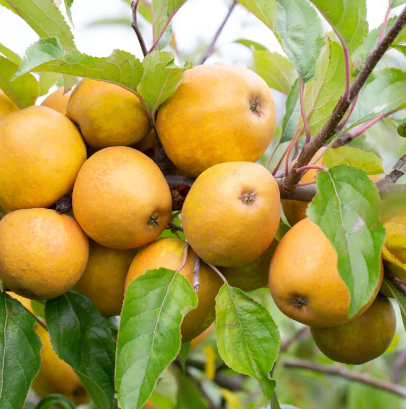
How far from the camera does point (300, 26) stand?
839 mm

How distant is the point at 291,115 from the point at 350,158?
320 mm

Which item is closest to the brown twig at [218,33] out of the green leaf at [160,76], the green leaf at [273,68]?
the green leaf at [273,68]

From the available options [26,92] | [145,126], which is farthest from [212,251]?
[26,92]

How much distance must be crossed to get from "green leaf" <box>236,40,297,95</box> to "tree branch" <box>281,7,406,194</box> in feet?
1.54

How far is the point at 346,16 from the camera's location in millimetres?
739

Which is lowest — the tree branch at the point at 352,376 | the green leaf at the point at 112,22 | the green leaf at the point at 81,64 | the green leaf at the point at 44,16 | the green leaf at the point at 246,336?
the tree branch at the point at 352,376

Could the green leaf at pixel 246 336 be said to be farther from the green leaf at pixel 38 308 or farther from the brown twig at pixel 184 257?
the green leaf at pixel 38 308

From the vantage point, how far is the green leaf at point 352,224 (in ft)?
2.06

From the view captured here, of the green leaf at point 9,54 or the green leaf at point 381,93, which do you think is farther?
the green leaf at point 9,54

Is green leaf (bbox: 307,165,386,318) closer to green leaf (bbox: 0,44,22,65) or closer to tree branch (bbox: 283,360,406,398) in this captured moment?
green leaf (bbox: 0,44,22,65)

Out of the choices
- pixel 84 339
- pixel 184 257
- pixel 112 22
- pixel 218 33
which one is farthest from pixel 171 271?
pixel 112 22

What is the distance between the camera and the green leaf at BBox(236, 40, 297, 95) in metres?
1.22

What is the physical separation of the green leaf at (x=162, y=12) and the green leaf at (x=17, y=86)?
0.29m

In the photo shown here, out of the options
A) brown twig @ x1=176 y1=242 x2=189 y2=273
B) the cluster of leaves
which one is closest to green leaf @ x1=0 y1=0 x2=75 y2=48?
the cluster of leaves
